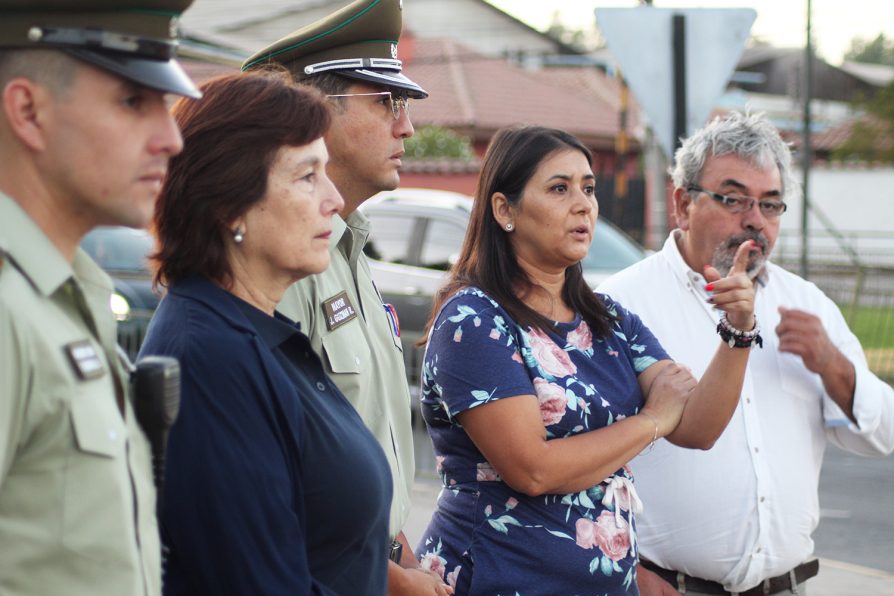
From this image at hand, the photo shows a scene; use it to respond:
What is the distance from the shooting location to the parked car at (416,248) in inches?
Answer: 430

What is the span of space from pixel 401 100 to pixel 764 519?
5.23 ft

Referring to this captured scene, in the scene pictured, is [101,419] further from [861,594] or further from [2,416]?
[861,594]

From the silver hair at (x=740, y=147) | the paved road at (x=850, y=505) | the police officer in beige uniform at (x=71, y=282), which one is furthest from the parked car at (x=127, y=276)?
the police officer in beige uniform at (x=71, y=282)

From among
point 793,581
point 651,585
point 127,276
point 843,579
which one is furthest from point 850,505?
point 127,276

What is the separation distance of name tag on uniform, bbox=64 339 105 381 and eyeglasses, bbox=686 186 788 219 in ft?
8.09

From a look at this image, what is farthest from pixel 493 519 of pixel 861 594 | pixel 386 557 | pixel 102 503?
pixel 861 594

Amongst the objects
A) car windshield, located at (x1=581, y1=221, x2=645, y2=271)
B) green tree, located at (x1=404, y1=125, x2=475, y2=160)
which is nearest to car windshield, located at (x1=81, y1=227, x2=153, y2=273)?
car windshield, located at (x1=581, y1=221, x2=645, y2=271)

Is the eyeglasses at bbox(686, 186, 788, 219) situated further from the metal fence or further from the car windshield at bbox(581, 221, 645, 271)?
the metal fence

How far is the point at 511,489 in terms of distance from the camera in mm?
2928

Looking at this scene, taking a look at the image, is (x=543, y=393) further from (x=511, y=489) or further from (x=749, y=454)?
(x=749, y=454)

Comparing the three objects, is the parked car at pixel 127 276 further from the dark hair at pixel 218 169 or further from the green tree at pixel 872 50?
the green tree at pixel 872 50

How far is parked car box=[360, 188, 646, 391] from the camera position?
10.9m

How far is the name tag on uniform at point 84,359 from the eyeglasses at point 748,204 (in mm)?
2466

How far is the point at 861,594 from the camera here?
585 cm
